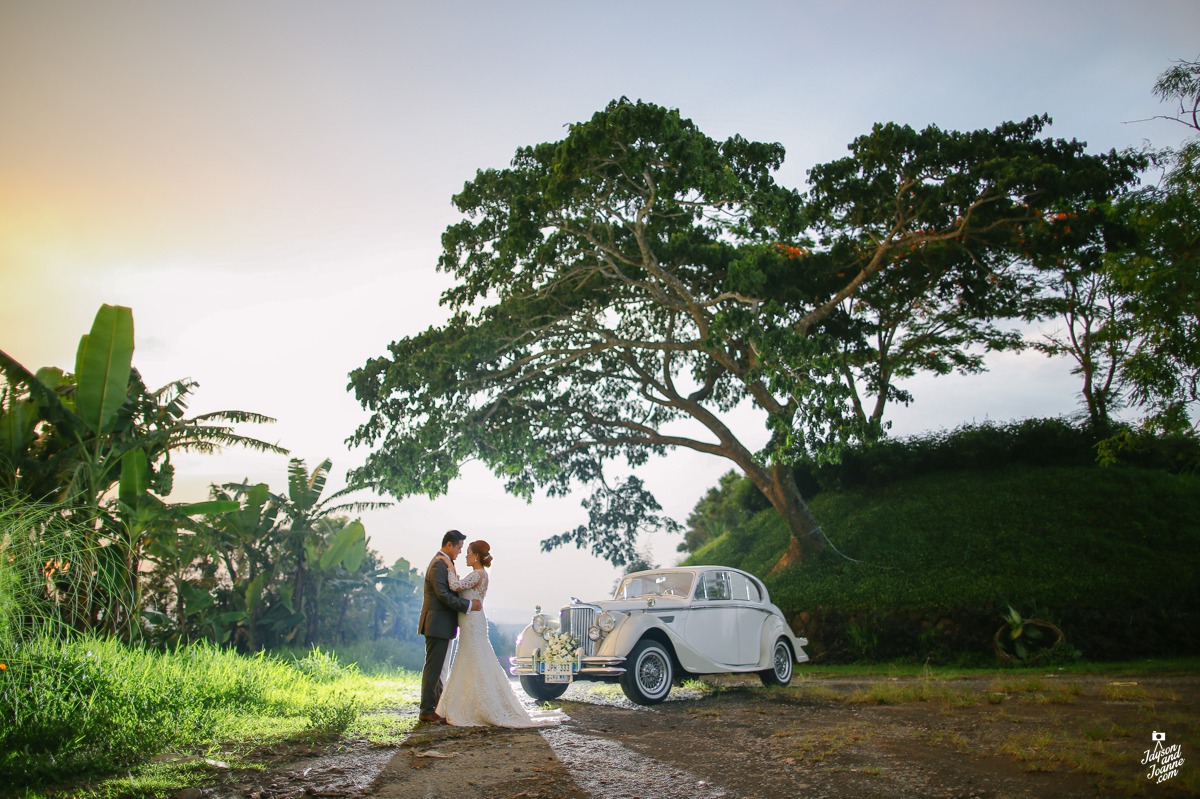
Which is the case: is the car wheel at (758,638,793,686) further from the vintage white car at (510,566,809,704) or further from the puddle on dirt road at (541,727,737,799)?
the puddle on dirt road at (541,727,737,799)

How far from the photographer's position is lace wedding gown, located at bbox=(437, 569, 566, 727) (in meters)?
8.29

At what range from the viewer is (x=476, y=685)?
8.34 m

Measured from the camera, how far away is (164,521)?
14461 mm

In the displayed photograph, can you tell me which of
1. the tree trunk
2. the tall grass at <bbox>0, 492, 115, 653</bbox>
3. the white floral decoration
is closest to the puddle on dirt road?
the white floral decoration

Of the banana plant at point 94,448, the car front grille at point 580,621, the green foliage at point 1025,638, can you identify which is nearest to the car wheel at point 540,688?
the car front grille at point 580,621

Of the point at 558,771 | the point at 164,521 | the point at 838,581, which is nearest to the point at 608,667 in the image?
the point at 558,771

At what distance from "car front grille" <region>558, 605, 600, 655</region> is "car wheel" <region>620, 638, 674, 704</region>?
2.12ft

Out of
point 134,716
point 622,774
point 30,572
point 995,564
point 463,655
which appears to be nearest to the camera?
point 622,774

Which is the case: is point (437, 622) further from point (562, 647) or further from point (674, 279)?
point (674, 279)

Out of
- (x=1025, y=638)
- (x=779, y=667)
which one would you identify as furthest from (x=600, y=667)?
(x=1025, y=638)

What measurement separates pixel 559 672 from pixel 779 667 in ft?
12.7

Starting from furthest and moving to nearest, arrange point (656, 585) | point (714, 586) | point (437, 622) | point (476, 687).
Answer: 1. point (656, 585)
2. point (714, 586)
3. point (437, 622)
4. point (476, 687)

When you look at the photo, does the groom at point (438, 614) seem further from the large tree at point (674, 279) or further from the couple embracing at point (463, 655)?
the large tree at point (674, 279)

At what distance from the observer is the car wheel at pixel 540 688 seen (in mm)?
10930
